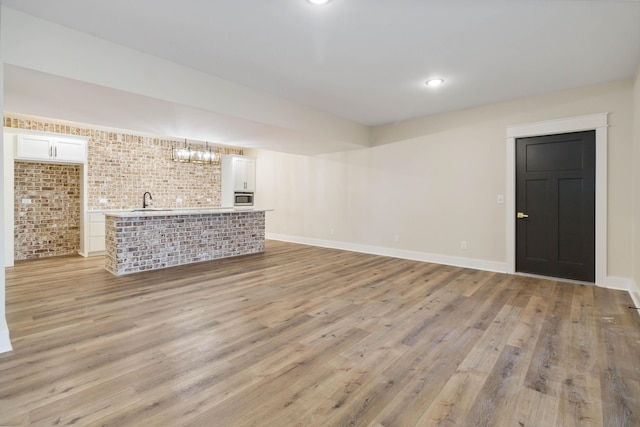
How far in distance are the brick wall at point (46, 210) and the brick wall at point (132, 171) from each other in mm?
483

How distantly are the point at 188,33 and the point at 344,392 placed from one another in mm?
3273

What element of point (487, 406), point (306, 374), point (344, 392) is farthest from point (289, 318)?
point (487, 406)

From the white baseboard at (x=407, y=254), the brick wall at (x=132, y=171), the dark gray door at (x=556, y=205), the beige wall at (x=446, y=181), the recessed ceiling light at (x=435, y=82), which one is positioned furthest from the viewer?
the brick wall at (x=132, y=171)

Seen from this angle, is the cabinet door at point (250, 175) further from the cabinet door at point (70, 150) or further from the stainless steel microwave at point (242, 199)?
the cabinet door at point (70, 150)

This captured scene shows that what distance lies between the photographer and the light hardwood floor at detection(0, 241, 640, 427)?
1713mm

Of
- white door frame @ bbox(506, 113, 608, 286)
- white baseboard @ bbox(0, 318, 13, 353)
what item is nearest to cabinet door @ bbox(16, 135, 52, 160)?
white baseboard @ bbox(0, 318, 13, 353)

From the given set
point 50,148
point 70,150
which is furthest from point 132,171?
point 50,148

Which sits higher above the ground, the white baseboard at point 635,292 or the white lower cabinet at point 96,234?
the white lower cabinet at point 96,234

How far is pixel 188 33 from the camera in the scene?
2877mm

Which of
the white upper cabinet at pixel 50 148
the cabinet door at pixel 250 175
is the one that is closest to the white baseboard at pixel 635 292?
the cabinet door at pixel 250 175

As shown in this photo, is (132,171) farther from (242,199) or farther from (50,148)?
(242,199)

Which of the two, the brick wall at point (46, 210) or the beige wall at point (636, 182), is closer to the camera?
the beige wall at point (636, 182)

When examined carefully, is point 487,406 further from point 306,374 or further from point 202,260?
point 202,260

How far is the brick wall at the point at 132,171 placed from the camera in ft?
21.2
